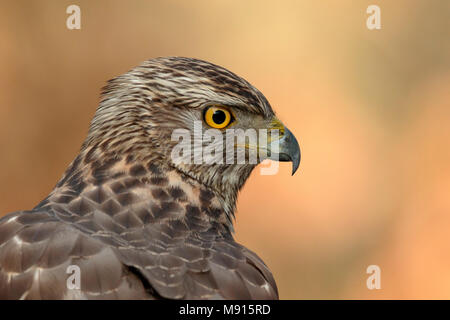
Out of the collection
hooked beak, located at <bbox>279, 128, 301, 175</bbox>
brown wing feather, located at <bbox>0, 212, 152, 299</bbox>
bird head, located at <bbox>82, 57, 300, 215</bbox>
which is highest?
bird head, located at <bbox>82, 57, 300, 215</bbox>

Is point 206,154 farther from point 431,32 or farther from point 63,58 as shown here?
point 431,32

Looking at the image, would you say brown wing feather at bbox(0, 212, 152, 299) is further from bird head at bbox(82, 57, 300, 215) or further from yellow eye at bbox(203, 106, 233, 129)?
yellow eye at bbox(203, 106, 233, 129)

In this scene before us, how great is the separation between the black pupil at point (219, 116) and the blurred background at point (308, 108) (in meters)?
3.99

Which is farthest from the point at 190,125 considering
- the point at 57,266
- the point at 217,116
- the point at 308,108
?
the point at 308,108

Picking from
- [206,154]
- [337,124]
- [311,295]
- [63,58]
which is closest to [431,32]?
[337,124]

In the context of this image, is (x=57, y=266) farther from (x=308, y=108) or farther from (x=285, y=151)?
(x=308, y=108)

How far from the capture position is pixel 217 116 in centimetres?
345

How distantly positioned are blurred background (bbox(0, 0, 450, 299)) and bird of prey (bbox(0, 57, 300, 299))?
3745 mm

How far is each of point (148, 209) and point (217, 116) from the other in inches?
25.2

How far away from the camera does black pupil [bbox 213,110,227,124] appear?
345cm

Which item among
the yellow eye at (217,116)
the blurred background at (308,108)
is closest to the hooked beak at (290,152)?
the yellow eye at (217,116)

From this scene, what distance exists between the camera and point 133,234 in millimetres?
2902

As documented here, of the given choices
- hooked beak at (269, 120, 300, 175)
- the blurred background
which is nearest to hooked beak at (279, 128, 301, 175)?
hooked beak at (269, 120, 300, 175)
